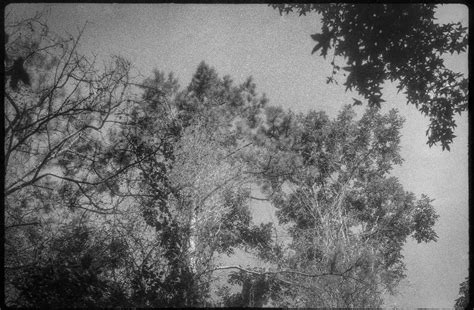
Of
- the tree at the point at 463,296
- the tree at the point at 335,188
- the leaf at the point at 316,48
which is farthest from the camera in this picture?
the tree at the point at 335,188

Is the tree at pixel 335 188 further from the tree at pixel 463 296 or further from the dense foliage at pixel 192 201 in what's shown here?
the tree at pixel 463 296

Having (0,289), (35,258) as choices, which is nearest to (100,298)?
(35,258)

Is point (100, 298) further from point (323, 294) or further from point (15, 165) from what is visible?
point (323, 294)

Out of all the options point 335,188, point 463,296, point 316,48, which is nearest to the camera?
point 316,48

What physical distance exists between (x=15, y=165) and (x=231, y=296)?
815 centimetres

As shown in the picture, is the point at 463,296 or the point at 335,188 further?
the point at 335,188

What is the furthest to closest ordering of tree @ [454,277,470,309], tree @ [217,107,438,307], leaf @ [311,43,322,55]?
1. tree @ [217,107,438,307]
2. tree @ [454,277,470,309]
3. leaf @ [311,43,322,55]

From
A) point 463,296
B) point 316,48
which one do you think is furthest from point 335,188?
point 316,48

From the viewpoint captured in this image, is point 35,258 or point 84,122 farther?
point 84,122

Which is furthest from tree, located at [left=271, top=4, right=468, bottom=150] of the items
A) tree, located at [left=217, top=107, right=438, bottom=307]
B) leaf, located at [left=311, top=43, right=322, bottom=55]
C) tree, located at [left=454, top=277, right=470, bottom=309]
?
tree, located at [left=217, top=107, right=438, bottom=307]

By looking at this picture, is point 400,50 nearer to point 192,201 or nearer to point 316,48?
point 316,48

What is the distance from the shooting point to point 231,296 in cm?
1016

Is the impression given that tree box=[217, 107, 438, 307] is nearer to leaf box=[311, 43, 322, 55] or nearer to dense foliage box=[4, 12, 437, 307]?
dense foliage box=[4, 12, 437, 307]

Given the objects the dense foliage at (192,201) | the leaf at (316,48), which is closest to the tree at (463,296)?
the dense foliage at (192,201)
